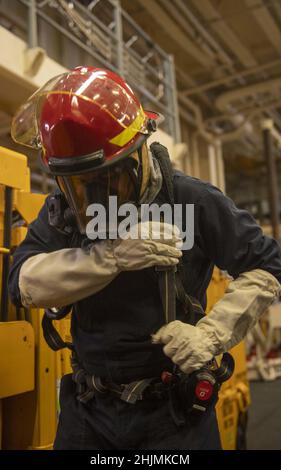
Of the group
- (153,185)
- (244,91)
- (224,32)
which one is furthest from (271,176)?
(153,185)

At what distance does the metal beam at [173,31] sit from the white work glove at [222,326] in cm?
418

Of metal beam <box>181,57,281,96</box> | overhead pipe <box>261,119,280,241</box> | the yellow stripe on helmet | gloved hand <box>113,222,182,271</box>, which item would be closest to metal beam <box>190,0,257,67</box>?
metal beam <box>181,57,281,96</box>

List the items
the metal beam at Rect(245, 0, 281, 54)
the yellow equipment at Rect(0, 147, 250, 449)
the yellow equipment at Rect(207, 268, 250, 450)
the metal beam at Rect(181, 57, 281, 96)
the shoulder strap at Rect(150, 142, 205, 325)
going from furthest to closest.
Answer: the metal beam at Rect(181, 57, 281, 96)
the metal beam at Rect(245, 0, 281, 54)
the yellow equipment at Rect(207, 268, 250, 450)
the yellow equipment at Rect(0, 147, 250, 449)
the shoulder strap at Rect(150, 142, 205, 325)

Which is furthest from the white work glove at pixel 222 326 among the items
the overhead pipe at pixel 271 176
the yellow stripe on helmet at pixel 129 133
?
the overhead pipe at pixel 271 176

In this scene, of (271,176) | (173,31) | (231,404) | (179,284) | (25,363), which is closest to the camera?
(179,284)

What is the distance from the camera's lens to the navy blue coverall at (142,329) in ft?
3.87

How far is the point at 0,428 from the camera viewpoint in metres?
1.79

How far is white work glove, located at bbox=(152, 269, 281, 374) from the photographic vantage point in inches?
44.1

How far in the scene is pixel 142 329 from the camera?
47.8 inches

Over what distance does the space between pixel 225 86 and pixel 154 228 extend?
6422mm

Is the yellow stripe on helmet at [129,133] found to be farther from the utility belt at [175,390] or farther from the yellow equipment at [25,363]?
the yellow equipment at [25,363]

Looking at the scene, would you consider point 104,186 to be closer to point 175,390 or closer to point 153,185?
point 153,185

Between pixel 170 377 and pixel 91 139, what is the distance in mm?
639

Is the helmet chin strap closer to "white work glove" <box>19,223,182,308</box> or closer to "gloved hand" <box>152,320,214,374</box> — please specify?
"white work glove" <box>19,223,182,308</box>
